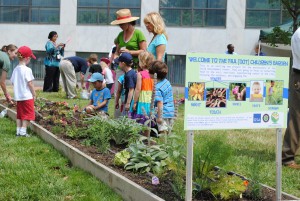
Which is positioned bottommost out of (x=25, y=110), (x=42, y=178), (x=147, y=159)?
(x=42, y=178)

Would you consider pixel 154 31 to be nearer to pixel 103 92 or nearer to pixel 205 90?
pixel 103 92

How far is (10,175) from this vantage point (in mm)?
6840

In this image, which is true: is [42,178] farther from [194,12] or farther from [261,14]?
[261,14]

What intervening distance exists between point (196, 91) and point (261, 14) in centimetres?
2298

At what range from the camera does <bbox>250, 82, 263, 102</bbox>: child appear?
5477mm

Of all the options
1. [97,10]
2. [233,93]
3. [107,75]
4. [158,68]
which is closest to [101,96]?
[158,68]

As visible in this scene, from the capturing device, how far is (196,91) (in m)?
5.12

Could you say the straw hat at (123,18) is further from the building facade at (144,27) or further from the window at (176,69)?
the window at (176,69)

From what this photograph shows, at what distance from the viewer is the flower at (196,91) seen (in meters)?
5.10

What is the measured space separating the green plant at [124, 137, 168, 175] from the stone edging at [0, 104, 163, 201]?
0.96 ft

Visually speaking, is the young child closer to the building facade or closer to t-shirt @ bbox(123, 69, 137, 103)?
t-shirt @ bbox(123, 69, 137, 103)

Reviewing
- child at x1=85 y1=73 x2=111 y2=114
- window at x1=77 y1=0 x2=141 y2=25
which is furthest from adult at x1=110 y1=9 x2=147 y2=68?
window at x1=77 y1=0 x2=141 y2=25

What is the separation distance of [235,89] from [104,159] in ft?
8.05

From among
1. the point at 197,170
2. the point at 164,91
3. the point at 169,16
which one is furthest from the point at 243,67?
the point at 169,16
